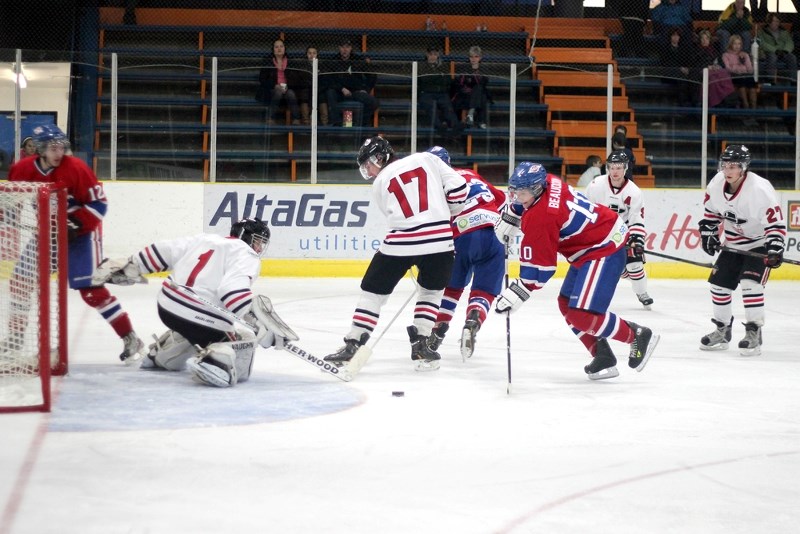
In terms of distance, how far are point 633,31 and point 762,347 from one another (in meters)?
8.06

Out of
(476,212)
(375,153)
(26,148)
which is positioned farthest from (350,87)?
(375,153)

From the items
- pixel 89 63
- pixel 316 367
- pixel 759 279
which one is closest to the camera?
pixel 316 367

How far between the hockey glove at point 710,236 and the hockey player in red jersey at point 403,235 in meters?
1.68

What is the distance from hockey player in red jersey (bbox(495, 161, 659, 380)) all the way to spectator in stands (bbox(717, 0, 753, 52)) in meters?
8.30

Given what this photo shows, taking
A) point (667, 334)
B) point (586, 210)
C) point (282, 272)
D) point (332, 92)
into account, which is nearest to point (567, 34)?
point (332, 92)

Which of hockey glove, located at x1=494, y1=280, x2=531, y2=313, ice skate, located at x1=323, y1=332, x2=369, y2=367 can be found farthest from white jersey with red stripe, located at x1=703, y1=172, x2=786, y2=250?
ice skate, located at x1=323, y1=332, x2=369, y2=367

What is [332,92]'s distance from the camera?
34.9 ft

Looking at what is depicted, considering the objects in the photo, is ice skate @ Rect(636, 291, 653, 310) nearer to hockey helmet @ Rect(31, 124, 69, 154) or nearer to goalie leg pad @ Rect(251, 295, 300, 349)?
goalie leg pad @ Rect(251, 295, 300, 349)

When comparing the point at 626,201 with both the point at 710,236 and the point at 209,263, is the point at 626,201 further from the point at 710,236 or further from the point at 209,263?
the point at 209,263

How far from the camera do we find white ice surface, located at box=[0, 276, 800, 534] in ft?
9.73

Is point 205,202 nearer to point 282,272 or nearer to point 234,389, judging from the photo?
point 282,272

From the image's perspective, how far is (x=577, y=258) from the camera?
5.12 m

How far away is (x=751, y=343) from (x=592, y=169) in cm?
456

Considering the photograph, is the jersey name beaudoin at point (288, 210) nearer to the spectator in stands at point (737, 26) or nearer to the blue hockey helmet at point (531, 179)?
the spectator in stands at point (737, 26)
